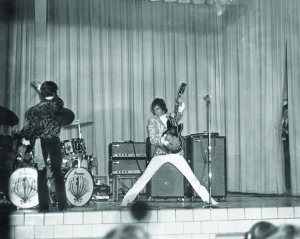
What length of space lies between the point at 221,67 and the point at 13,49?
4.30 m

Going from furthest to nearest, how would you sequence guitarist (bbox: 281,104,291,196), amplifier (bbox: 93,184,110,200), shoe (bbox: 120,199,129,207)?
Answer: guitarist (bbox: 281,104,291,196) < amplifier (bbox: 93,184,110,200) < shoe (bbox: 120,199,129,207)

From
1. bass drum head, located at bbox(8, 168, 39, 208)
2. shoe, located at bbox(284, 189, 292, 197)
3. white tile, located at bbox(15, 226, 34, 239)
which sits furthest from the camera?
shoe, located at bbox(284, 189, 292, 197)

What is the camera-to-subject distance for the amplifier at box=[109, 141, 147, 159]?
695 centimetres

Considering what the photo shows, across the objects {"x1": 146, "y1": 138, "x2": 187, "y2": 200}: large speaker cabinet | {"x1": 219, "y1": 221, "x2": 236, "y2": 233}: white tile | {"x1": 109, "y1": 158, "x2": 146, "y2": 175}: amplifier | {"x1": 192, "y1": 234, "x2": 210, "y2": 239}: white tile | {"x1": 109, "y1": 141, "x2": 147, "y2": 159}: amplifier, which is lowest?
{"x1": 192, "y1": 234, "x2": 210, "y2": 239}: white tile

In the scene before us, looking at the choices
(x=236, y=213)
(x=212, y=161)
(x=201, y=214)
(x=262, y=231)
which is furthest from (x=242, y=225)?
(x=262, y=231)

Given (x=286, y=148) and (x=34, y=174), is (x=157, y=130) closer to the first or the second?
(x=34, y=174)

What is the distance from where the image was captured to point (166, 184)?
6316mm

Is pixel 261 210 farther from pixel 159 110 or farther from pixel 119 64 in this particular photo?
pixel 119 64

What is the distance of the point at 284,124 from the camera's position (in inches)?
314

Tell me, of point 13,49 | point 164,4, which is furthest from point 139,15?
point 13,49

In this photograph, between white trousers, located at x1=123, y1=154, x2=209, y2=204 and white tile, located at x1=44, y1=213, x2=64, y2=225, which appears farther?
white trousers, located at x1=123, y1=154, x2=209, y2=204

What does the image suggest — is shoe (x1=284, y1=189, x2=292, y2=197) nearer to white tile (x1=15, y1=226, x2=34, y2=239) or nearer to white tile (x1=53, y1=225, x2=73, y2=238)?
white tile (x1=53, y1=225, x2=73, y2=238)

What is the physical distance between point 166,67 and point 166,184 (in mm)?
3446

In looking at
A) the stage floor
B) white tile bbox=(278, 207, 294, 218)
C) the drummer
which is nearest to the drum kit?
the stage floor
